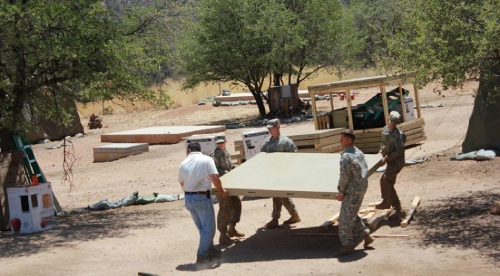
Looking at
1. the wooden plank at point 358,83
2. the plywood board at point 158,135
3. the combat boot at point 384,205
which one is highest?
the wooden plank at point 358,83

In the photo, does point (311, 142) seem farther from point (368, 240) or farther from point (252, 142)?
point (368, 240)

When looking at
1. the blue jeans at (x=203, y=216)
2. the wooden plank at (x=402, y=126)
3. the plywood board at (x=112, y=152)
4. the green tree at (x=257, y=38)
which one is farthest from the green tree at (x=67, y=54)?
the green tree at (x=257, y=38)

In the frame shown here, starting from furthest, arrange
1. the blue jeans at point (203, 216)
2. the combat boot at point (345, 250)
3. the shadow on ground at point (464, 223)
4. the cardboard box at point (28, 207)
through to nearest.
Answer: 1. the cardboard box at point (28, 207)
2. the shadow on ground at point (464, 223)
3. the blue jeans at point (203, 216)
4. the combat boot at point (345, 250)

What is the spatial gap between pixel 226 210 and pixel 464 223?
12.0ft

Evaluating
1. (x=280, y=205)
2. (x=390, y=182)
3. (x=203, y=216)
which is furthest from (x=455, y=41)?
(x=203, y=216)

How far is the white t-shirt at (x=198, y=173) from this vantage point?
1001 cm

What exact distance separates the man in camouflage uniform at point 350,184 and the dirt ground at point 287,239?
409 millimetres

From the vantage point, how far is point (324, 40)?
3519 centimetres

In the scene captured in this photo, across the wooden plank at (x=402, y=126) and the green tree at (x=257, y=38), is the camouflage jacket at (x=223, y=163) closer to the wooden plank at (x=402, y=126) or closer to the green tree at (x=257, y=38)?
the wooden plank at (x=402, y=126)

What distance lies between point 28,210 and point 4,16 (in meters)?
3.37

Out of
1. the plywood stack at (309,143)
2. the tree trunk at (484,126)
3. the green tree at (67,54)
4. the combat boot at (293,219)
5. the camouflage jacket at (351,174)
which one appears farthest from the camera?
the plywood stack at (309,143)

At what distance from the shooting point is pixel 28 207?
1302 centimetres

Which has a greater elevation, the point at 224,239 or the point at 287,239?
the point at 224,239

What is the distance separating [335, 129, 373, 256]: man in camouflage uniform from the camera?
9.69 meters
